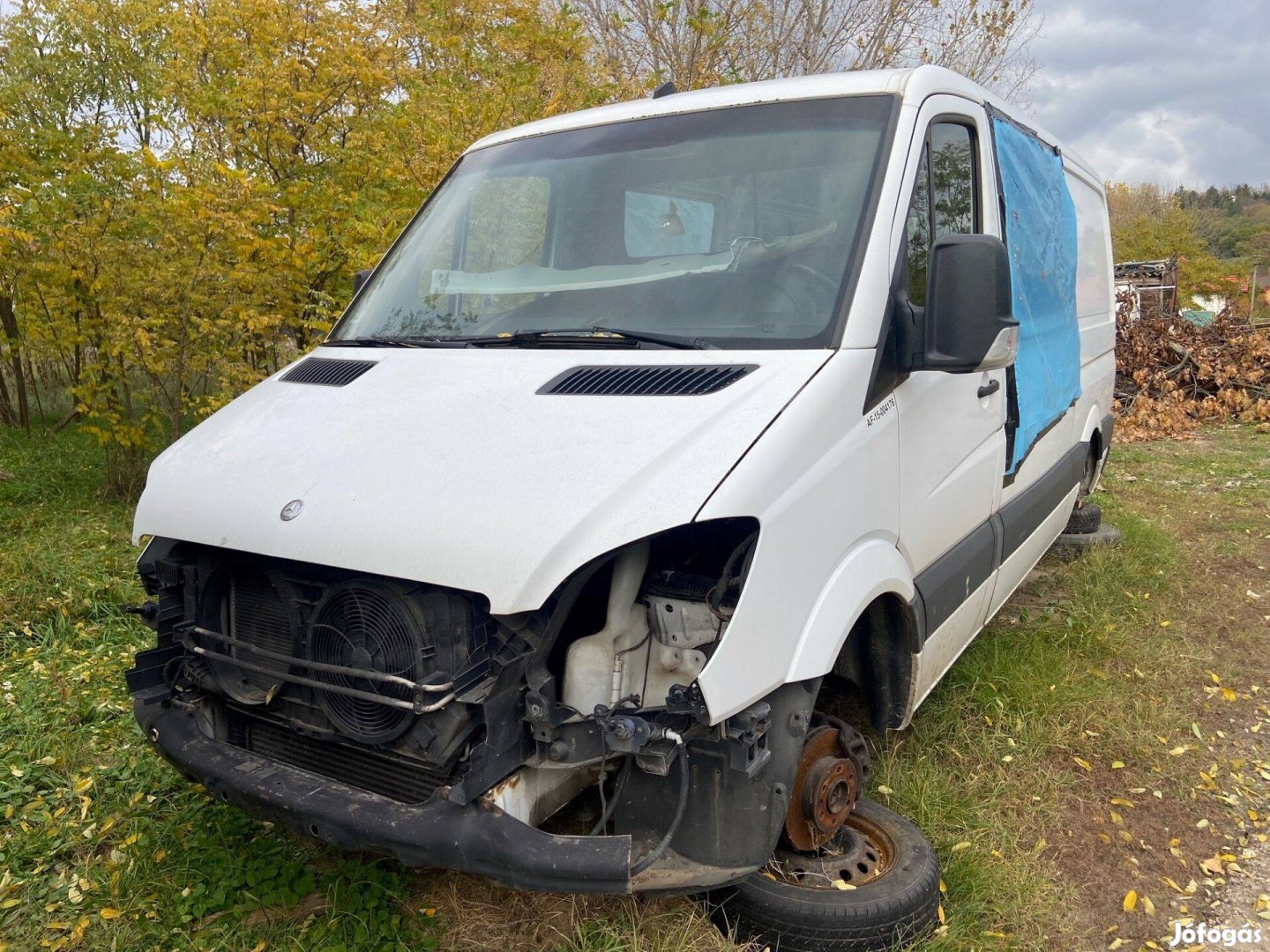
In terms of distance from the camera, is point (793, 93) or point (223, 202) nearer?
point (793, 93)

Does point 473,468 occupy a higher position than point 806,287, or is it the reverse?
point 806,287

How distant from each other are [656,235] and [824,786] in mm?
1754

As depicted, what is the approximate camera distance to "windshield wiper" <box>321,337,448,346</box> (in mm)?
3326

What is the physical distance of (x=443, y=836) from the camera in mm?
2291

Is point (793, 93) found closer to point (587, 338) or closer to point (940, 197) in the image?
point (940, 197)

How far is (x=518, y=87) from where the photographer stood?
770 cm

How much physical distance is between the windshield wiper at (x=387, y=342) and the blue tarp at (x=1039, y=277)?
215 centimetres

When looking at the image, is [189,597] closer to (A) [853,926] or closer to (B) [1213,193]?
(A) [853,926]

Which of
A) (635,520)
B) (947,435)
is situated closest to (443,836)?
(635,520)

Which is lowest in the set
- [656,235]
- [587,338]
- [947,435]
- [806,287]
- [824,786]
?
[824,786]

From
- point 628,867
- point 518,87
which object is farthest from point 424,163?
point 628,867

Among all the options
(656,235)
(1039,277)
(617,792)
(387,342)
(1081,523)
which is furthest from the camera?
(1081,523)

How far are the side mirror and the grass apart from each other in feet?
5.34

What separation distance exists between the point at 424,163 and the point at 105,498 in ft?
12.0
